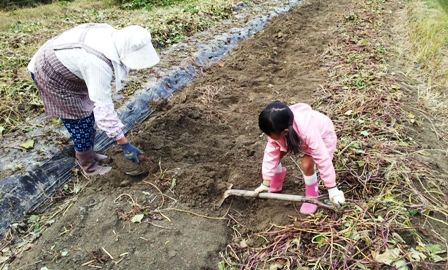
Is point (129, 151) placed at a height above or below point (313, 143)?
below

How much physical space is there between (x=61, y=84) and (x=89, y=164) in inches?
33.0

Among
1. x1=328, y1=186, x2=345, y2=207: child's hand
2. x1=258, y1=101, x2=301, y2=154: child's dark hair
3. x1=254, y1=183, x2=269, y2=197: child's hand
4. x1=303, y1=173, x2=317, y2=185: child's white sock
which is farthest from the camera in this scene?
x1=254, y1=183, x2=269, y2=197: child's hand

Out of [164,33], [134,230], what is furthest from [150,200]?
[164,33]

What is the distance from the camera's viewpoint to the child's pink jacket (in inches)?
84.7

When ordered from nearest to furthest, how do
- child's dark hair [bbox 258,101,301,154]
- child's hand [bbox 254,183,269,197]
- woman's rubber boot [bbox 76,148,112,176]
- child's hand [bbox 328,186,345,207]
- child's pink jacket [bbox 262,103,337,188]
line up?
child's dark hair [bbox 258,101,301,154] < child's pink jacket [bbox 262,103,337,188] < child's hand [bbox 328,186,345,207] < child's hand [bbox 254,183,269,197] < woman's rubber boot [bbox 76,148,112,176]

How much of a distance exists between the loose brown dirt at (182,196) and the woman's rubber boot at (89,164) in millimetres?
112

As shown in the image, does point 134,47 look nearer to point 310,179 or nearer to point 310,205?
point 310,179

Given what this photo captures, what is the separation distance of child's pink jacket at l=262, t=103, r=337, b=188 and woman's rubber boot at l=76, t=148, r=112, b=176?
1.66 meters

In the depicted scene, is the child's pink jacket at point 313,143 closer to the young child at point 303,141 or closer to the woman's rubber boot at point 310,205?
the young child at point 303,141

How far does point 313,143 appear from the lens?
7.00 feet

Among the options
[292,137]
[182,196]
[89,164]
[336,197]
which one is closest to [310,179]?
[336,197]

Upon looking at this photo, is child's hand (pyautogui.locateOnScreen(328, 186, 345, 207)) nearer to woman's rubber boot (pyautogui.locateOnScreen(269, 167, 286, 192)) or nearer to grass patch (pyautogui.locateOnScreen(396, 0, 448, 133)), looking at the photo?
woman's rubber boot (pyautogui.locateOnScreen(269, 167, 286, 192))

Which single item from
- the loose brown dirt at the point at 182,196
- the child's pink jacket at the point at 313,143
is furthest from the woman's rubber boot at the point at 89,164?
the child's pink jacket at the point at 313,143

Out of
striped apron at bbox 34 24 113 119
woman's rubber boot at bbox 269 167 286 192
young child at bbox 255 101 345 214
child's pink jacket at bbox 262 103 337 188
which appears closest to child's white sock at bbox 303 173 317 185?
young child at bbox 255 101 345 214
